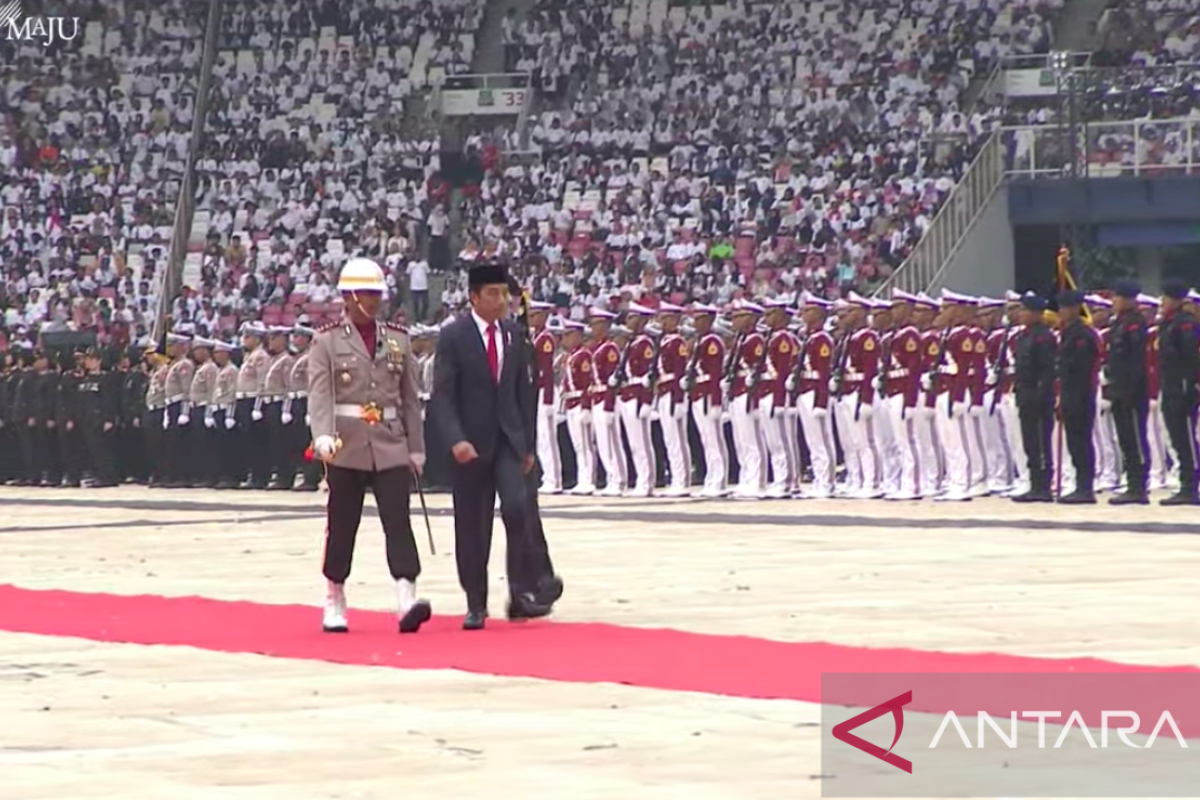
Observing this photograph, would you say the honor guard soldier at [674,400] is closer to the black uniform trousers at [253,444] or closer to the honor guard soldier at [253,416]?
the honor guard soldier at [253,416]

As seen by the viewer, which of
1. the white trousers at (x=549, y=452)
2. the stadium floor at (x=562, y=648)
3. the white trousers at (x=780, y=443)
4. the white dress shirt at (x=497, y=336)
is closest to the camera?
the stadium floor at (x=562, y=648)

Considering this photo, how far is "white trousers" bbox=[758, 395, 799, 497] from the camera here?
25312mm

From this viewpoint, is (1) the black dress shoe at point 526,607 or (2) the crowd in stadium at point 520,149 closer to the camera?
(1) the black dress shoe at point 526,607

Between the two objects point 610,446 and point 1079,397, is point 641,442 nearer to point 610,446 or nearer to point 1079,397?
point 610,446

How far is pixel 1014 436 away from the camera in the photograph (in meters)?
23.8

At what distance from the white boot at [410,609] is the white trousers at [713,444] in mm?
12894

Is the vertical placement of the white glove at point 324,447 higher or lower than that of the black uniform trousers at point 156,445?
higher

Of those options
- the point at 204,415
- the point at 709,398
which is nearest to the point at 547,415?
the point at 709,398

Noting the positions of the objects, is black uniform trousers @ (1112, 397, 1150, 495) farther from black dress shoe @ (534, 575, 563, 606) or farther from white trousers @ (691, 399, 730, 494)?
black dress shoe @ (534, 575, 563, 606)

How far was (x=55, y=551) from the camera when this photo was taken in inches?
796

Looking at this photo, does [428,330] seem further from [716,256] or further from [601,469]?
[716,256]

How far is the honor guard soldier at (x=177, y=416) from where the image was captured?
32.0 m

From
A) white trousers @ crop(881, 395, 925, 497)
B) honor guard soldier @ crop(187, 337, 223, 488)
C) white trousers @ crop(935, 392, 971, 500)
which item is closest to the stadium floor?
white trousers @ crop(935, 392, 971, 500)

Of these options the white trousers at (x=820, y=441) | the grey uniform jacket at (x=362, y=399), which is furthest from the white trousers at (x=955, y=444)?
the grey uniform jacket at (x=362, y=399)
